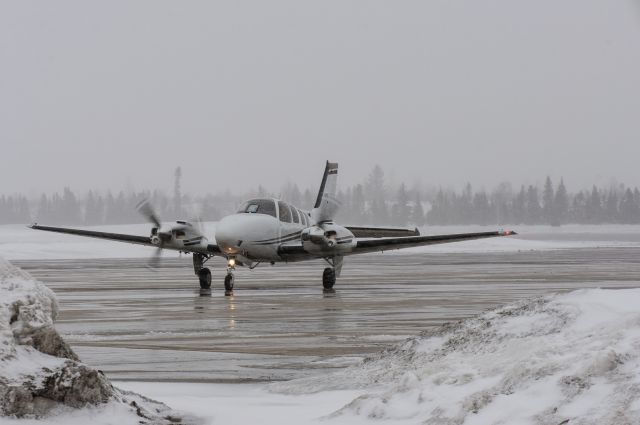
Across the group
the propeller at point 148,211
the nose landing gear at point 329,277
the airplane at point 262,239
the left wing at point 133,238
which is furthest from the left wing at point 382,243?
the propeller at point 148,211

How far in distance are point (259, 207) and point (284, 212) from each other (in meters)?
0.89

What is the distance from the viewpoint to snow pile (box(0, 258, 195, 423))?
660 cm

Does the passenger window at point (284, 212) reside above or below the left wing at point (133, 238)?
above

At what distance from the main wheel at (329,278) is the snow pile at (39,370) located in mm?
18569

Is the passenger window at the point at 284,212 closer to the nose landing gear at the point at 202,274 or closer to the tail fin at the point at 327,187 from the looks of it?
the nose landing gear at the point at 202,274

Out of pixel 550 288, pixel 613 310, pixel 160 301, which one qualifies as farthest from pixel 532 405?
pixel 550 288

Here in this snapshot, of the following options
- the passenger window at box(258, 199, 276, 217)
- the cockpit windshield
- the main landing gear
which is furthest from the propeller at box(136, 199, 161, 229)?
the passenger window at box(258, 199, 276, 217)

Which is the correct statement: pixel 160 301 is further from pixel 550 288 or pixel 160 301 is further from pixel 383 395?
pixel 383 395

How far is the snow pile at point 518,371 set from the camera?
612 cm

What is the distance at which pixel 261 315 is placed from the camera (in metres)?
18.2

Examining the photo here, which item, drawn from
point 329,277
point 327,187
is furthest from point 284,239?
point 327,187

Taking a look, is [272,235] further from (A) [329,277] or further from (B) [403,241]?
(B) [403,241]

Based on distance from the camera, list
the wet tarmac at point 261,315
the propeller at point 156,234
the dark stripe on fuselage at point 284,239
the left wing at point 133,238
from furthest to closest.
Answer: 1. the left wing at point 133,238
2. the propeller at point 156,234
3. the dark stripe on fuselage at point 284,239
4. the wet tarmac at point 261,315

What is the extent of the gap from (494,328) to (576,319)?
977mm
